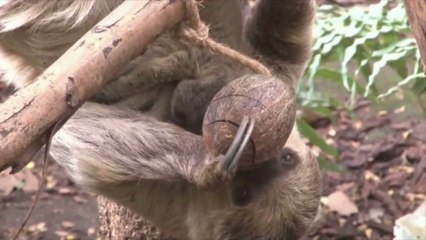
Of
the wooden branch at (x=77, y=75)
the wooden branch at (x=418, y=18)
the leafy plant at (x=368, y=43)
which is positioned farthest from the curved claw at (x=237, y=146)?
the leafy plant at (x=368, y=43)

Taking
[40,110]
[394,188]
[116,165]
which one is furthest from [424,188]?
[40,110]

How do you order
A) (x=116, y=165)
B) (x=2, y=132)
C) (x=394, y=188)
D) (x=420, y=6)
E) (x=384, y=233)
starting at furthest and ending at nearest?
(x=394, y=188)
(x=384, y=233)
(x=116, y=165)
(x=420, y=6)
(x=2, y=132)

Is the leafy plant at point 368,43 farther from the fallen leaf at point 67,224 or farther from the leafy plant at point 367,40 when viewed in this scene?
the fallen leaf at point 67,224

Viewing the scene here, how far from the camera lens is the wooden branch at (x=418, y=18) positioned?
63.7 inches

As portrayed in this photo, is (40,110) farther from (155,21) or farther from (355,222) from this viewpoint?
(355,222)

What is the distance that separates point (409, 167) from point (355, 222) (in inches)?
21.4

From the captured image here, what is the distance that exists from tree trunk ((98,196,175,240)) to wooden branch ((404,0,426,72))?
1607 mm

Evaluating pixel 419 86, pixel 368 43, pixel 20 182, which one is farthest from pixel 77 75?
pixel 20 182

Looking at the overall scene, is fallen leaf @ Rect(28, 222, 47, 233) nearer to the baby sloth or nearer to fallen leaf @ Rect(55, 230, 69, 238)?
fallen leaf @ Rect(55, 230, 69, 238)

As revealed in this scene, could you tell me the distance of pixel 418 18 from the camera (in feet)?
5.36

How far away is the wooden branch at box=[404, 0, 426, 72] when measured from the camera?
1618 millimetres

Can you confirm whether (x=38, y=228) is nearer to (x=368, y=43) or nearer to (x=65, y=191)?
(x=65, y=191)

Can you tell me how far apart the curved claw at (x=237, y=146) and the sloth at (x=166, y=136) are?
0.98ft

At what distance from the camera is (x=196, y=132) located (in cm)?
238
